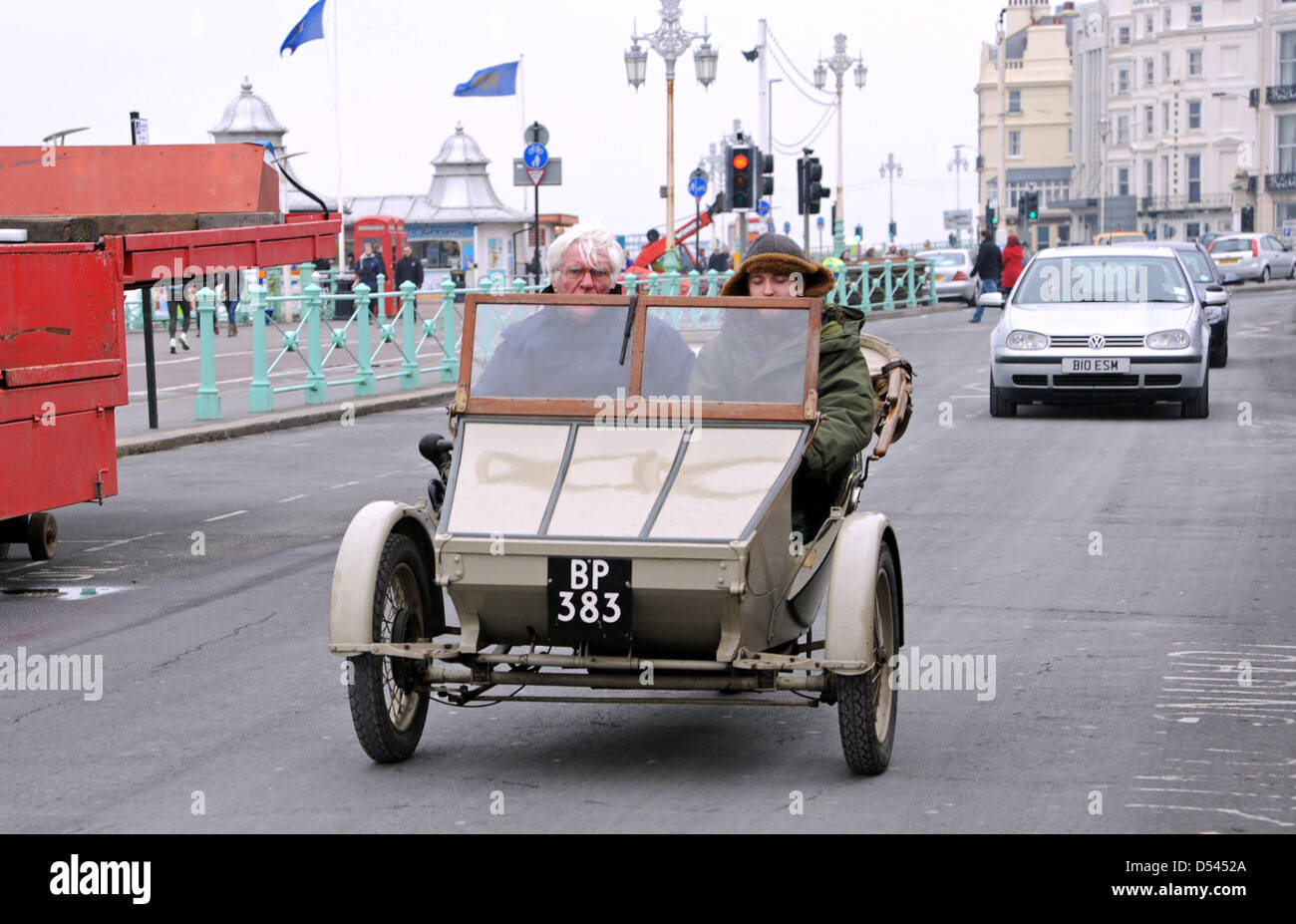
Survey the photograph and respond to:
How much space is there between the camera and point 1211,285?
77.2 feet

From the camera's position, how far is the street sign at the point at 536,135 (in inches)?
1136

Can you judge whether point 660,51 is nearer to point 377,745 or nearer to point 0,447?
point 0,447

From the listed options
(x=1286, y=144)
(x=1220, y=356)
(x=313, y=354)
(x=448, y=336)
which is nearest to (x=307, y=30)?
(x=448, y=336)

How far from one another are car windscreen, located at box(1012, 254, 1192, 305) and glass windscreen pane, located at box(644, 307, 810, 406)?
12.6m

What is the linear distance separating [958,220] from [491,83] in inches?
2802

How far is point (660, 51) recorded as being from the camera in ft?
124

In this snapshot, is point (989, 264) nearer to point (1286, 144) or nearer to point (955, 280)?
point (955, 280)

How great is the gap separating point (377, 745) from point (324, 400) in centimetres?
1567

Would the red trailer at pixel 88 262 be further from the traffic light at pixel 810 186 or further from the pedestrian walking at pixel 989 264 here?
the pedestrian walking at pixel 989 264

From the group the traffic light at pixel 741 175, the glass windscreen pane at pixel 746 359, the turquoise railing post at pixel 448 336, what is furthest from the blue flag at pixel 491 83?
the glass windscreen pane at pixel 746 359

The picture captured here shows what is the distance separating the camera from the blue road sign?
28436 millimetres

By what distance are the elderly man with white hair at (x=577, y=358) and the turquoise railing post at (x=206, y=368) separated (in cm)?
1294
